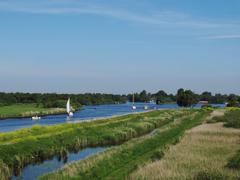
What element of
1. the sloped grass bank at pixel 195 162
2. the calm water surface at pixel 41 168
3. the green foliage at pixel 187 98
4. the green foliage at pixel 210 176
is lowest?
the calm water surface at pixel 41 168

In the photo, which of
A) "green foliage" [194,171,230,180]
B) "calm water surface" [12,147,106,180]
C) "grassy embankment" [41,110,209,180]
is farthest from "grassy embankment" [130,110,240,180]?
"calm water surface" [12,147,106,180]

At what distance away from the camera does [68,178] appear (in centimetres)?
2183

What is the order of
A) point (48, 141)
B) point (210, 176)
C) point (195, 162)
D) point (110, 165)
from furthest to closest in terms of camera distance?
1. point (48, 141)
2. point (110, 165)
3. point (195, 162)
4. point (210, 176)

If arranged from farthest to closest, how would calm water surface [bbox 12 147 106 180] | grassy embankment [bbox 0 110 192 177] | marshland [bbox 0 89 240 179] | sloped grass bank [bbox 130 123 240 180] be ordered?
grassy embankment [bbox 0 110 192 177] < calm water surface [bbox 12 147 106 180] < marshland [bbox 0 89 240 179] < sloped grass bank [bbox 130 123 240 180]

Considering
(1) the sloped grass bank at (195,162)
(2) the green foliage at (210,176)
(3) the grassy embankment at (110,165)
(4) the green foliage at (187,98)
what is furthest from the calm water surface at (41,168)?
(4) the green foliage at (187,98)

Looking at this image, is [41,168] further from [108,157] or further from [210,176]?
[210,176]

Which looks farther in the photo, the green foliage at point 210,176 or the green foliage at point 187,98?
the green foliage at point 187,98

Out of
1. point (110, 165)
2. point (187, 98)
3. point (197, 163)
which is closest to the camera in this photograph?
point (197, 163)

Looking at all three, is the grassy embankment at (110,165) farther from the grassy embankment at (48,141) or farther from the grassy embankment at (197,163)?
the grassy embankment at (48,141)

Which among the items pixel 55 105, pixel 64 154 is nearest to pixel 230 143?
pixel 64 154

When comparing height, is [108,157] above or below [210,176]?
below

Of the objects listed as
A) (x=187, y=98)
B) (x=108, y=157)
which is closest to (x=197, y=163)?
(x=108, y=157)

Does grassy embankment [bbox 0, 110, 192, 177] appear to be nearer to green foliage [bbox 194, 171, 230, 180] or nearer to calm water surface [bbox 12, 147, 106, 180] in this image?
calm water surface [bbox 12, 147, 106, 180]

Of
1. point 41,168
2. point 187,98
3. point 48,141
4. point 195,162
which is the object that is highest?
point 187,98
